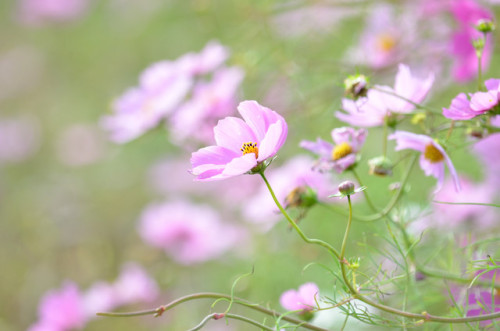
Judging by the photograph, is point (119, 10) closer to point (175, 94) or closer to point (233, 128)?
point (175, 94)

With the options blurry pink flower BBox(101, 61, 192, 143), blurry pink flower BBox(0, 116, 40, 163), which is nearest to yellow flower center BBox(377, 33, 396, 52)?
blurry pink flower BBox(101, 61, 192, 143)

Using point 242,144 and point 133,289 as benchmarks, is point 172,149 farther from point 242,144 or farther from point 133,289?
point 242,144

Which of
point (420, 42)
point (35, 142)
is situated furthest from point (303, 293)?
point (35, 142)

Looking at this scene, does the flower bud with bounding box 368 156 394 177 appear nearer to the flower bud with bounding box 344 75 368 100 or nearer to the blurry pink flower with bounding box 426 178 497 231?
the flower bud with bounding box 344 75 368 100

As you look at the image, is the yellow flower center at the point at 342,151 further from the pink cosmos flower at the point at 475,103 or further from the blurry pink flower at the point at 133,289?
the blurry pink flower at the point at 133,289

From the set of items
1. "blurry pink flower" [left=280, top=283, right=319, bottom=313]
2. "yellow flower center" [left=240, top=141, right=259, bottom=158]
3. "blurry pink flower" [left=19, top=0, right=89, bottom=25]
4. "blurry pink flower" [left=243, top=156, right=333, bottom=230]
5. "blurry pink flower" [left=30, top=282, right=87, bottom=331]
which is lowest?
"blurry pink flower" [left=280, top=283, right=319, bottom=313]

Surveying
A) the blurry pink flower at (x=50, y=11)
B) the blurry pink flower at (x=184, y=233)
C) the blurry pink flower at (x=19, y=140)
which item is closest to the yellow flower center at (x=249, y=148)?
the blurry pink flower at (x=184, y=233)

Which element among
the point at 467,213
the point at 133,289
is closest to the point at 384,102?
the point at 467,213
